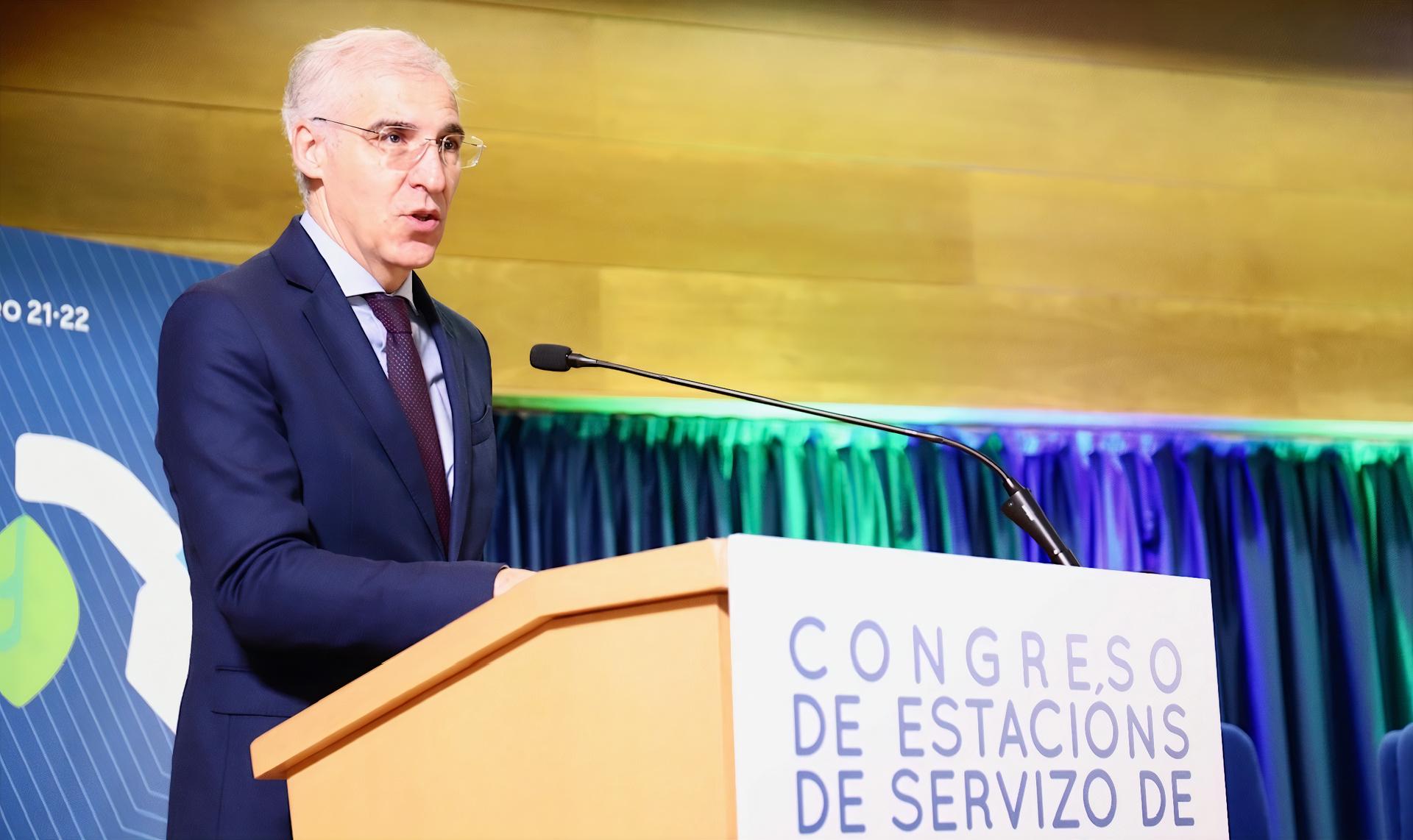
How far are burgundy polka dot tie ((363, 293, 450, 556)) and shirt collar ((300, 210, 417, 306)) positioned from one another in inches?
0.5

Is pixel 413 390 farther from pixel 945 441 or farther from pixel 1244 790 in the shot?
pixel 1244 790

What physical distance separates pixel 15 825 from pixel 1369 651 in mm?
3829

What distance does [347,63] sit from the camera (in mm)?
1660

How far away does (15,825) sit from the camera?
8.33 feet

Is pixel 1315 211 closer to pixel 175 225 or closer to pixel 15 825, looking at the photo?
pixel 175 225

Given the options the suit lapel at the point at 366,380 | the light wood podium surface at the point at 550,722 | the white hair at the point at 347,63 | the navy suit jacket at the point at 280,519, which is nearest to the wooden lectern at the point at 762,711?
the light wood podium surface at the point at 550,722

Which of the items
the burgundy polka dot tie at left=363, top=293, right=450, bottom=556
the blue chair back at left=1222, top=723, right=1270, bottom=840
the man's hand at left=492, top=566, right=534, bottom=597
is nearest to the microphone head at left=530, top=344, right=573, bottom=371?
the burgundy polka dot tie at left=363, top=293, right=450, bottom=556

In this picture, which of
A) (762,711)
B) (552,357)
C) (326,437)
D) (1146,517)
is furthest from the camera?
(1146,517)

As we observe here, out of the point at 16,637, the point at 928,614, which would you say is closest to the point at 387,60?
the point at 928,614

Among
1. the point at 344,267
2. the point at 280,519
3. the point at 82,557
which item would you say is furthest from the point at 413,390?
the point at 82,557

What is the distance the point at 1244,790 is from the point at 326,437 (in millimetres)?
2257

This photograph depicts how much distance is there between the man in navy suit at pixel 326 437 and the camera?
4.14 ft

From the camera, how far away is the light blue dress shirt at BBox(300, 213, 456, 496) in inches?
62.8

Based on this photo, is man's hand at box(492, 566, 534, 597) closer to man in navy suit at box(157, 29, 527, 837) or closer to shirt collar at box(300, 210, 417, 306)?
man in navy suit at box(157, 29, 527, 837)
